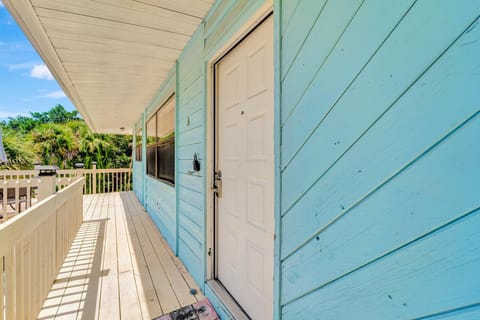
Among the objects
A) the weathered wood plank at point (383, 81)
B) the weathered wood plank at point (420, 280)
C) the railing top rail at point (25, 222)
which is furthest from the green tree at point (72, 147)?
the weathered wood plank at point (420, 280)

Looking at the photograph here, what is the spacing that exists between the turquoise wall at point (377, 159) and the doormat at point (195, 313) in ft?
2.85

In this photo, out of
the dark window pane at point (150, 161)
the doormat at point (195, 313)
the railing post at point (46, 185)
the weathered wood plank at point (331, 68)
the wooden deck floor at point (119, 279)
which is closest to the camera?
the weathered wood plank at point (331, 68)

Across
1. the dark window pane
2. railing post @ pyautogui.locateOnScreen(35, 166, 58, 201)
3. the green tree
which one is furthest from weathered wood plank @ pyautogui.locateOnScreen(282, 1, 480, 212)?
the green tree

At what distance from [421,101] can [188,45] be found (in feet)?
7.78

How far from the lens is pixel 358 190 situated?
74 centimetres

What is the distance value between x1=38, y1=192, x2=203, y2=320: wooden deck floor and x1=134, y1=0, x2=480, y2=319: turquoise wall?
136 cm

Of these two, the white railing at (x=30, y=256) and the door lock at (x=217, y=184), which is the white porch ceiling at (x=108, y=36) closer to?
the door lock at (x=217, y=184)

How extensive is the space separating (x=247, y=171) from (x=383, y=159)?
38.8 inches

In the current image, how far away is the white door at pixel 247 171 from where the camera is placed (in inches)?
54.3

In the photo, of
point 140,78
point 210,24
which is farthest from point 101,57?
point 210,24

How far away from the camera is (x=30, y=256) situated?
5.32 feet

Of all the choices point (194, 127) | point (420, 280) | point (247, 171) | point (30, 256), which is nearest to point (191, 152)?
point (194, 127)

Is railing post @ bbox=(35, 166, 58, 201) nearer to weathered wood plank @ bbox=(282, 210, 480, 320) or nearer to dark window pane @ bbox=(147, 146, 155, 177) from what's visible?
dark window pane @ bbox=(147, 146, 155, 177)

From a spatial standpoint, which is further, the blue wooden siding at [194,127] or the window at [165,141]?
the window at [165,141]
